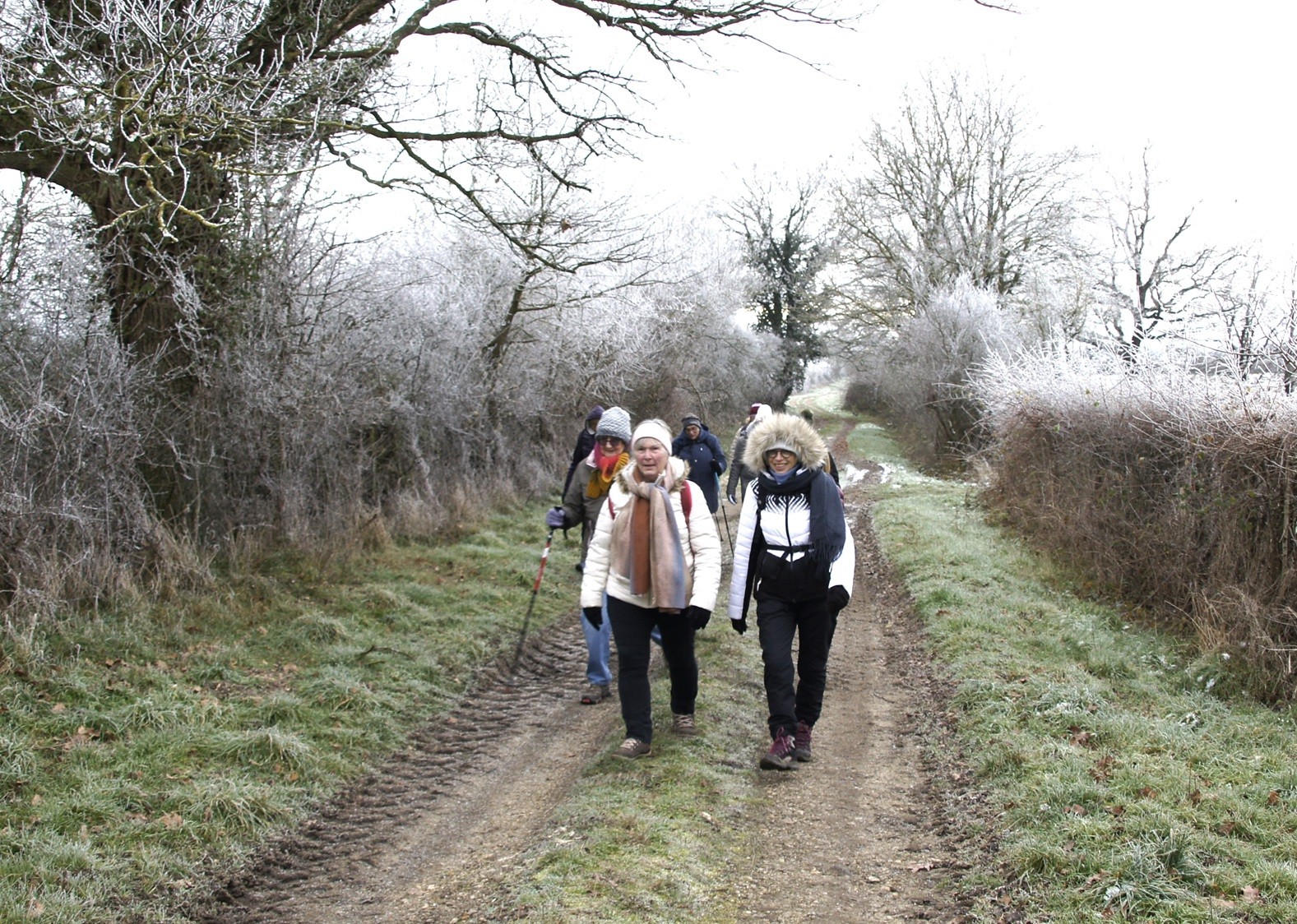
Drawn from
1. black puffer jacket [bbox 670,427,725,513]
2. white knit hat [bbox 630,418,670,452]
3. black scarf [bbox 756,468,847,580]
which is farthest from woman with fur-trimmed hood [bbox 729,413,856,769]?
black puffer jacket [bbox 670,427,725,513]

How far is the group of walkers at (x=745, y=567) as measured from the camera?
5559 millimetres

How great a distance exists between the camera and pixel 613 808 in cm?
503

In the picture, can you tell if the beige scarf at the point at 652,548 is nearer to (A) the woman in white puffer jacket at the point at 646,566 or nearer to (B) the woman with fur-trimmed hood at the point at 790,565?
(A) the woman in white puffer jacket at the point at 646,566

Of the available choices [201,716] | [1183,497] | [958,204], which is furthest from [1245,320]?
[958,204]

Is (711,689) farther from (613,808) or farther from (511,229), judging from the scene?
(511,229)

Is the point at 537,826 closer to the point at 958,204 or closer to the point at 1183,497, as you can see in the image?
the point at 1183,497

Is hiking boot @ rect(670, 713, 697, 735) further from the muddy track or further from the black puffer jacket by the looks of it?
the black puffer jacket

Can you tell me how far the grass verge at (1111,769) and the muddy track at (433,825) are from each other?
2333mm

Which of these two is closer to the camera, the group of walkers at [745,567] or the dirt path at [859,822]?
the dirt path at [859,822]

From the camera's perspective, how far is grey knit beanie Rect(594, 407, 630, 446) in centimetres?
708

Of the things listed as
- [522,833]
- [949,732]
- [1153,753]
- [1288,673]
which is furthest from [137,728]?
[1288,673]

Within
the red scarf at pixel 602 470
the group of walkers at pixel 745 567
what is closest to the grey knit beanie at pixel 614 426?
the red scarf at pixel 602 470

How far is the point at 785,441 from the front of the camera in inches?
222

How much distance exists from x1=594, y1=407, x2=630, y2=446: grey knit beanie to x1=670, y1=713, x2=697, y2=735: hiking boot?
6.61ft
